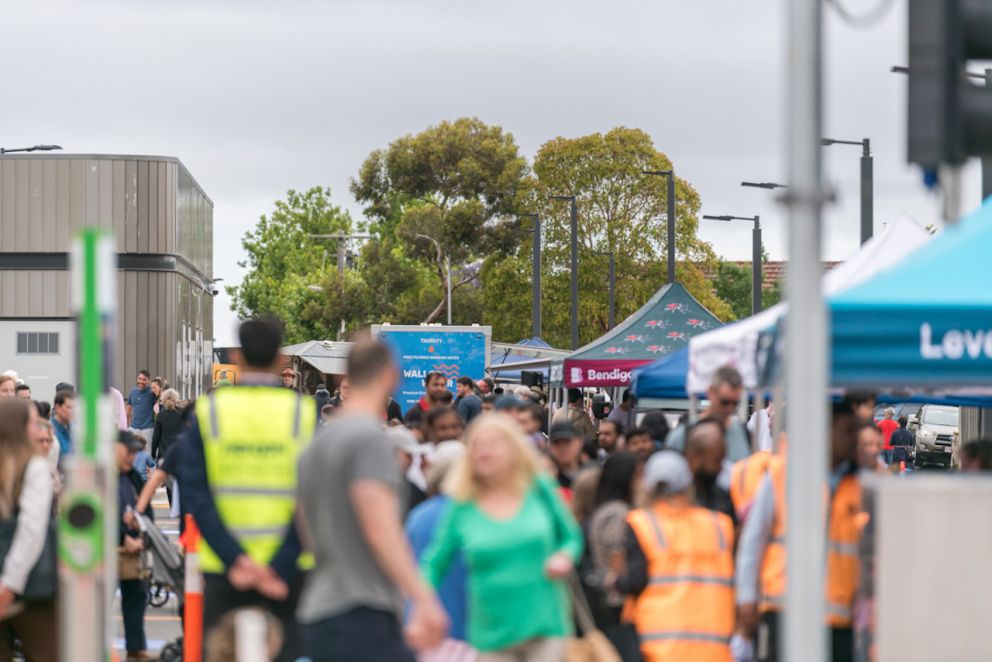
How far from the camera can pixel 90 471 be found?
581 centimetres

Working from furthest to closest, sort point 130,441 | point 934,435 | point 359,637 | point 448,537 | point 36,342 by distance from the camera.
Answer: point 934,435 → point 36,342 → point 130,441 → point 448,537 → point 359,637

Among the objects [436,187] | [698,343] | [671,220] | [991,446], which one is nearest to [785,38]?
[991,446]

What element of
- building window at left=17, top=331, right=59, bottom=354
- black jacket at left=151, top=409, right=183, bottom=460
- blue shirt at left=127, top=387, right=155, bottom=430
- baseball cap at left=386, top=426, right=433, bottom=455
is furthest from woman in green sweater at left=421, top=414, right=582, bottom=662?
building window at left=17, top=331, right=59, bottom=354

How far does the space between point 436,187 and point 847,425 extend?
6403cm

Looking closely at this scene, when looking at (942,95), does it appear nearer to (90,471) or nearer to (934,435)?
(90,471)

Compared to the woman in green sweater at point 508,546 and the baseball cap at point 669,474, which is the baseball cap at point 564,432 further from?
the woman in green sweater at point 508,546

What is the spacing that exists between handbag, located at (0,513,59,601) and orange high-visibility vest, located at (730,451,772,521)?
323 cm

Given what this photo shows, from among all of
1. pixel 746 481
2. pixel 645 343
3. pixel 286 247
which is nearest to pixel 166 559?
pixel 746 481

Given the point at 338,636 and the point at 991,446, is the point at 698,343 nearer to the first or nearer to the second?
the point at 991,446

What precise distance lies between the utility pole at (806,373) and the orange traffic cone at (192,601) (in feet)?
18.2

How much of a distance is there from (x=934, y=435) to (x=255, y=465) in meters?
36.1

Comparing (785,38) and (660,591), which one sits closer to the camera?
(785,38)

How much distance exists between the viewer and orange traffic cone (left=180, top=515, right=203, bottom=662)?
1070cm

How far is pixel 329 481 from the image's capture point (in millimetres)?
6316
